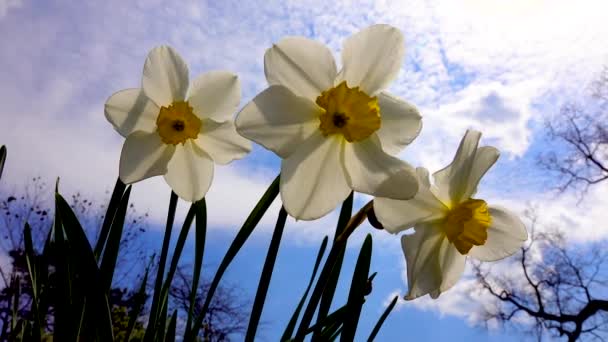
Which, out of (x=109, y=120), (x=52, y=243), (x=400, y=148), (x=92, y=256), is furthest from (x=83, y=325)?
(x=400, y=148)

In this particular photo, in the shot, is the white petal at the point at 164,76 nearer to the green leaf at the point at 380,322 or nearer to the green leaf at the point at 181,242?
the green leaf at the point at 181,242

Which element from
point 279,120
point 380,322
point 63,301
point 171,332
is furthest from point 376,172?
point 171,332

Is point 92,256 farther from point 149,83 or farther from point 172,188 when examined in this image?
point 149,83

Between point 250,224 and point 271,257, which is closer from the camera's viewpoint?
point 271,257

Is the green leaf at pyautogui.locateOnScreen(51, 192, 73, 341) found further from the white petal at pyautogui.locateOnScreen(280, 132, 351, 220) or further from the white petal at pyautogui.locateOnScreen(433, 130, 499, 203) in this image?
the white petal at pyautogui.locateOnScreen(433, 130, 499, 203)

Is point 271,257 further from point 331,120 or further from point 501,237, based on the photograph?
point 501,237

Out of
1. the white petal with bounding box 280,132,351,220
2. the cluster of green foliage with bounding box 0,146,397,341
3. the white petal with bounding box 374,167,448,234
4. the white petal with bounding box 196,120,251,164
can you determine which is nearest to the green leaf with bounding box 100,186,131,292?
the cluster of green foliage with bounding box 0,146,397,341
